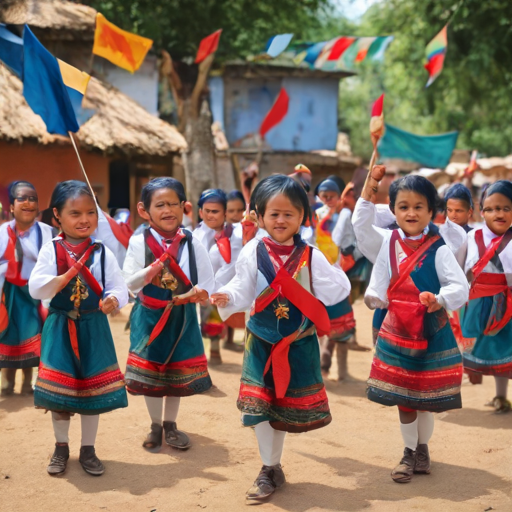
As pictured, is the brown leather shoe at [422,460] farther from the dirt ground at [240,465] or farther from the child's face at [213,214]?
the child's face at [213,214]

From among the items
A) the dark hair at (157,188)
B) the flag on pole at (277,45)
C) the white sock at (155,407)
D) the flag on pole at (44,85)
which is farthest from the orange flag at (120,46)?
the white sock at (155,407)

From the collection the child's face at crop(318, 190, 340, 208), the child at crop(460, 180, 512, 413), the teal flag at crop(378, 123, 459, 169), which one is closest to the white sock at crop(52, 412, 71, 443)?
the child at crop(460, 180, 512, 413)

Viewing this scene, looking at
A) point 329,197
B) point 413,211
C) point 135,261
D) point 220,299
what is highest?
point 329,197

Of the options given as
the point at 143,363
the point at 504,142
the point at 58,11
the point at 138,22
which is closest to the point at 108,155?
the point at 58,11

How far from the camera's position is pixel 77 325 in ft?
15.6

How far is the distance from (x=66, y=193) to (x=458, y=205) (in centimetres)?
335

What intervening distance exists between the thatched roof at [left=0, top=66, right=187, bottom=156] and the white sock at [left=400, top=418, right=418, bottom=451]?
9.41 meters

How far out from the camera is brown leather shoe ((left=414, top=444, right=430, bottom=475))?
484 centimetres

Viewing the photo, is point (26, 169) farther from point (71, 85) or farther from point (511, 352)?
point (511, 352)

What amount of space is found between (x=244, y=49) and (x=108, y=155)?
7.07 metres

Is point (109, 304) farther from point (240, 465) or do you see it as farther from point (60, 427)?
point (240, 465)

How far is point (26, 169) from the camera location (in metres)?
13.8

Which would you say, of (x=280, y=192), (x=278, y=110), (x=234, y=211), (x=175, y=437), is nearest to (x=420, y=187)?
(x=280, y=192)

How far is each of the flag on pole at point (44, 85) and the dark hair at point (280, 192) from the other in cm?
258
